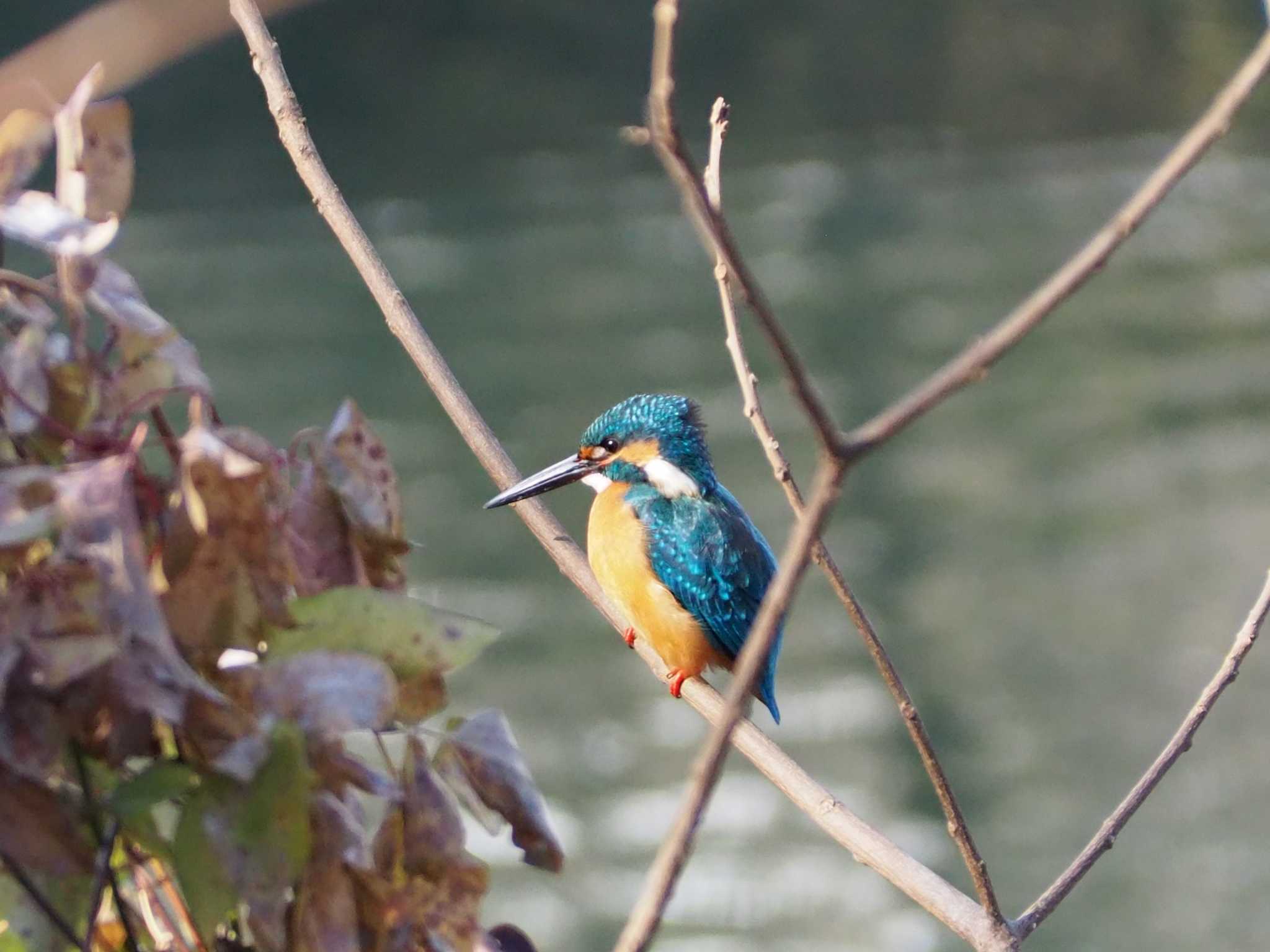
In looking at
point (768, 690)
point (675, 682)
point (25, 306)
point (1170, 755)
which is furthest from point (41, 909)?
point (768, 690)

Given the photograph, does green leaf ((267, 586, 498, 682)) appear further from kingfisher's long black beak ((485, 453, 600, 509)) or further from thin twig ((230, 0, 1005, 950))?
kingfisher's long black beak ((485, 453, 600, 509))

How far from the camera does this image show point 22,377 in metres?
0.57

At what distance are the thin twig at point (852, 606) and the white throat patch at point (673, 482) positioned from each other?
75cm

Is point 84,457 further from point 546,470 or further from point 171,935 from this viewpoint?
point 546,470

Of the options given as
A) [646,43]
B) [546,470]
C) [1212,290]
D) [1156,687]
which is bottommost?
[1156,687]

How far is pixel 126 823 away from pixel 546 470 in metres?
1.44

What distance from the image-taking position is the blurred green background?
14.8ft

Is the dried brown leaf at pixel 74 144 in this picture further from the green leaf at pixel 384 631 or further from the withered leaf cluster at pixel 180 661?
the green leaf at pixel 384 631

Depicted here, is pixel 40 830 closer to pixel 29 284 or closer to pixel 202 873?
pixel 202 873

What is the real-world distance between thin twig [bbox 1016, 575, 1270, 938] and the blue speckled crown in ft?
3.17

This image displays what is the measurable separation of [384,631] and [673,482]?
1.49 m

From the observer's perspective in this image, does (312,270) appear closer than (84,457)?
No

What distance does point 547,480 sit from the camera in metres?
1.89

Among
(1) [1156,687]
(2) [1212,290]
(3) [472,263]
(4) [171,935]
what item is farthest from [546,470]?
(2) [1212,290]
